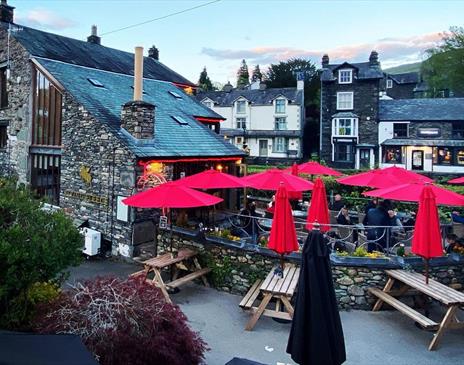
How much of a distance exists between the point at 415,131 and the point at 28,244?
3855cm

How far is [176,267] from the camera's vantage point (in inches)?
445

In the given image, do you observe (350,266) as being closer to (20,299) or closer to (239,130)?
(20,299)

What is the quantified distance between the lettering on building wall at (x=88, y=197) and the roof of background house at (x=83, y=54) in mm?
5882

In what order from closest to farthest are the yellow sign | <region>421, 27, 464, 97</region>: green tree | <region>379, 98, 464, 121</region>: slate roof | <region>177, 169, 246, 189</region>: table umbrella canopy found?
<region>177, 169, 246, 189</region>: table umbrella canopy, the yellow sign, <region>379, 98, 464, 121</region>: slate roof, <region>421, 27, 464, 97</region>: green tree

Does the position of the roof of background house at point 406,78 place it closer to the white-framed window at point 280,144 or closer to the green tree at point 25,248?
the white-framed window at point 280,144

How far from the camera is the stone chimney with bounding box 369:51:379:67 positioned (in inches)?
1663

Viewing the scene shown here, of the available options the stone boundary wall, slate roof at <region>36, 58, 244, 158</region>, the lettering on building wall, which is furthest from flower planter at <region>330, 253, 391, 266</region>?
the lettering on building wall

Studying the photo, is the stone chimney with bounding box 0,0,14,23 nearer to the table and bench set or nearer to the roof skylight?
the roof skylight

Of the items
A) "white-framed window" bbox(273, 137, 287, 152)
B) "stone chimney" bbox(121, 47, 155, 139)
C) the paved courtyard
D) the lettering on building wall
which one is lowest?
the paved courtyard

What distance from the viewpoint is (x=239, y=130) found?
156ft

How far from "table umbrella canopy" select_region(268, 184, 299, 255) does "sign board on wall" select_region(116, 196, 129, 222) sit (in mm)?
6078

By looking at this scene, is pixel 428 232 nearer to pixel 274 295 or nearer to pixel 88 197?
pixel 274 295

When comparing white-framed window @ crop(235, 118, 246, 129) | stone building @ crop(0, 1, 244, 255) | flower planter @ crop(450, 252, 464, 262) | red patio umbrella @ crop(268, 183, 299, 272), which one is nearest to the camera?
red patio umbrella @ crop(268, 183, 299, 272)

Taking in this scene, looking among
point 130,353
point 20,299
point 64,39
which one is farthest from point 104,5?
point 130,353
